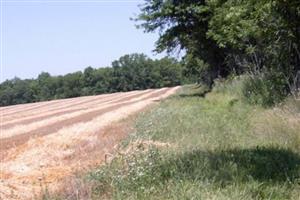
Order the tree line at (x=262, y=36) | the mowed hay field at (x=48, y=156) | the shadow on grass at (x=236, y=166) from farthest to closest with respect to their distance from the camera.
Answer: the tree line at (x=262, y=36)
the mowed hay field at (x=48, y=156)
the shadow on grass at (x=236, y=166)

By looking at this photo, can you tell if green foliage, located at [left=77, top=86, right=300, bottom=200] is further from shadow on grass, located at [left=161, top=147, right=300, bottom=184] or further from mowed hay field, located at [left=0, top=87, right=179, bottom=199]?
mowed hay field, located at [left=0, top=87, right=179, bottom=199]

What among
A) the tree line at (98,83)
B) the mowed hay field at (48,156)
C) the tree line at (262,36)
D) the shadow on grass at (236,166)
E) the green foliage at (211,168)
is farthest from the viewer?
the tree line at (98,83)

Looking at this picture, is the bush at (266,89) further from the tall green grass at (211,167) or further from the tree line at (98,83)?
the tree line at (98,83)

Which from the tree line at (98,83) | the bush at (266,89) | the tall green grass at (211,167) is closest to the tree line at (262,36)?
the bush at (266,89)

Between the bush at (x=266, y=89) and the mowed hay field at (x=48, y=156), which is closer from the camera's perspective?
the mowed hay field at (x=48, y=156)

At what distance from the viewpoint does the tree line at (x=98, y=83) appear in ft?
456

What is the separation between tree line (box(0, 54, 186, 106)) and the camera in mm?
138875

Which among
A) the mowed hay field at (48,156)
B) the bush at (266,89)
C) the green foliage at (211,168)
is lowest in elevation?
the mowed hay field at (48,156)

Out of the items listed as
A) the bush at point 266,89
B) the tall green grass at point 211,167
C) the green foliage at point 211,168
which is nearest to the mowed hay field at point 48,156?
the tall green grass at point 211,167

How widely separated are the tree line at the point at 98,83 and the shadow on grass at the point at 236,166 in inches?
5047

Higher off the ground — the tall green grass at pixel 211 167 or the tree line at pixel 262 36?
the tree line at pixel 262 36

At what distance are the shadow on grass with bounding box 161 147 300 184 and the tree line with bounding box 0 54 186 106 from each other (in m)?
128

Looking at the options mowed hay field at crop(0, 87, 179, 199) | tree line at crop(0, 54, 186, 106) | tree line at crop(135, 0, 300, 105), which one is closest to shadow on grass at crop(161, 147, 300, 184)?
mowed hay field at crop(0, 87, 179, 199)

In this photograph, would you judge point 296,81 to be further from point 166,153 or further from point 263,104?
point 166,153
